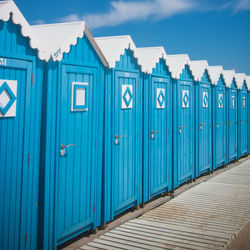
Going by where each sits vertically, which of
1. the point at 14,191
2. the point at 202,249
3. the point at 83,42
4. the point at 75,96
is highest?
the point at 83,42

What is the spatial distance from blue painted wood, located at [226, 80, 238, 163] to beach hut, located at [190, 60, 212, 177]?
5.05 feet

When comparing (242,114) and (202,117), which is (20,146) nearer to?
(202,117)

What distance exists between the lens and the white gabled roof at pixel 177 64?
22.1 feet

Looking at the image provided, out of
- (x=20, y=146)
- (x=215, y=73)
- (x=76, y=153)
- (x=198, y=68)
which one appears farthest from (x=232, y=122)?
(x=20, y=146)

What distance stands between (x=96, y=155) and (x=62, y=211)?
2.92 feet

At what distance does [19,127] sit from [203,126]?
5624 mm

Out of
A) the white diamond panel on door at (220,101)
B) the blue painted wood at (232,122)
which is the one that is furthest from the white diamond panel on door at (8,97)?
the blue painted wood at (232,122)

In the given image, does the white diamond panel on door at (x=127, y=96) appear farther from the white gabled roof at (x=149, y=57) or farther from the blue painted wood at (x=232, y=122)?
the blue painted wood at (x=232, y=122)

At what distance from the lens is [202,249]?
4133 mm

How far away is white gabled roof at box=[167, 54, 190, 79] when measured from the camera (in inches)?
265

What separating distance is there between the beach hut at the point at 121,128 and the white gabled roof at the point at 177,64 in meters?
1.28

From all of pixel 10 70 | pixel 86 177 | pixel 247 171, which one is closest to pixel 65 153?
pixel 86 177

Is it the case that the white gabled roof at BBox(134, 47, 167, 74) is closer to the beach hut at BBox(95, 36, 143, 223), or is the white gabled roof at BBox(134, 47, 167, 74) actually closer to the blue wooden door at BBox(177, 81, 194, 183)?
the beach hut at BBox(95, 36, 143, 223)

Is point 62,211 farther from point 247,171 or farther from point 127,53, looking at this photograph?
point 247,171
